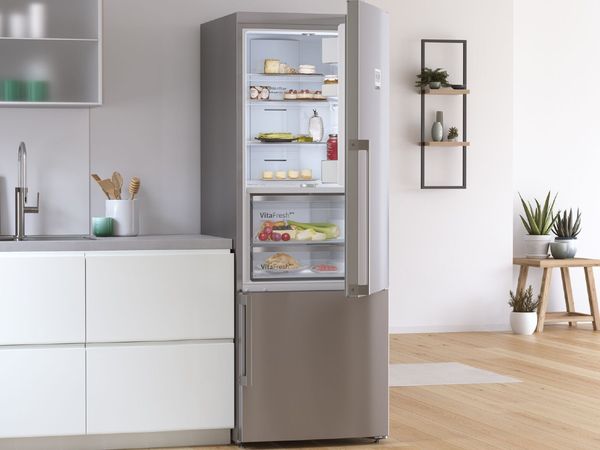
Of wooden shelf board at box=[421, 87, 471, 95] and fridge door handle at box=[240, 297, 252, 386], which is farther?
wooden shelf board at box=[421, 87, 471, 95]

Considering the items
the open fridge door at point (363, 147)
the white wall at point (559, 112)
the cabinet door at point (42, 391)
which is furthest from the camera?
the white wall at point (559, 112)

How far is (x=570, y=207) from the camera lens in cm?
830

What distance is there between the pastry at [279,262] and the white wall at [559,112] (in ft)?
13.3

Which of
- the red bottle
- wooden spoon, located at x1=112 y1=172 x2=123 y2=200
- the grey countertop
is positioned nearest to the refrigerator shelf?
the grey countertop

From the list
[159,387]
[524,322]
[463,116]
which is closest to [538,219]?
[524,322]

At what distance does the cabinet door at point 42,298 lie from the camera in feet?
13.3

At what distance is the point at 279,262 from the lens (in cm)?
446

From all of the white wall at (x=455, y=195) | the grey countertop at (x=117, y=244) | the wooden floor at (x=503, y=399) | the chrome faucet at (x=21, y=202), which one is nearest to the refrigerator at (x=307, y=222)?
the grey countertop at (x=117, y=244)

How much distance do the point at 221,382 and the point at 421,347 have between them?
2901mm

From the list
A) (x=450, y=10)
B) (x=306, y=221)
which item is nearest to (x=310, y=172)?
(x=306, y=221)

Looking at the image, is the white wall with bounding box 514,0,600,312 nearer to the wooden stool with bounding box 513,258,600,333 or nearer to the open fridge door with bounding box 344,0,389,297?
the wooden stool with bounding box 513,258,600,333

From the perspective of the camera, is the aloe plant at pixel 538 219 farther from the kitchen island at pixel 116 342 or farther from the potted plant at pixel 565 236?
the kitchen island at pixel 116 342

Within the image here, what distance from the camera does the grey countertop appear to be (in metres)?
4.07

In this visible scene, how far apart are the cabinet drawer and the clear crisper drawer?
21 centimetres
